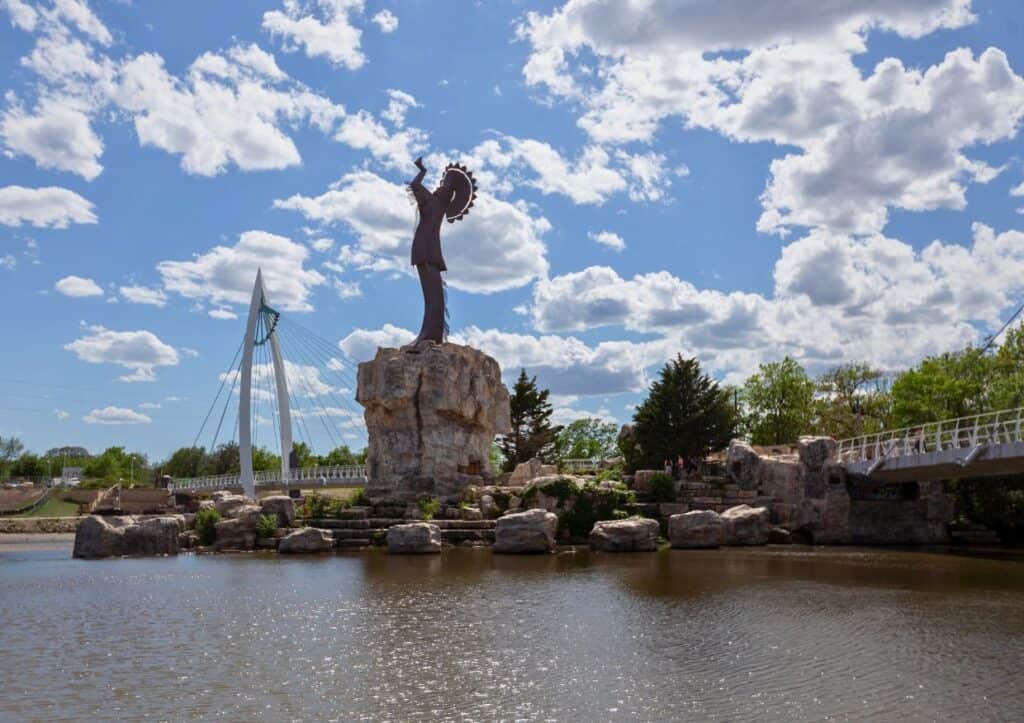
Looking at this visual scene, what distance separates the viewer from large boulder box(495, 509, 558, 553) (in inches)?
1171

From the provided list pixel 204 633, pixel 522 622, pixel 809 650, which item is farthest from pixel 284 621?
pixel 809 650

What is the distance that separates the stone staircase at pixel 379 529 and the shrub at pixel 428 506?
71cm

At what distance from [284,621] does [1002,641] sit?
12.1m

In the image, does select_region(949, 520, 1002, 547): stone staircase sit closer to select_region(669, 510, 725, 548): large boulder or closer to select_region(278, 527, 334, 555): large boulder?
select_region(669, 510, 725, 548): large boulder

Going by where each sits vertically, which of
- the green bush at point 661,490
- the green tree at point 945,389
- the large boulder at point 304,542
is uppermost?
the green tree at point 945,389

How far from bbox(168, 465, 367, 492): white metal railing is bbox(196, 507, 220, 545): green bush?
21.0 m

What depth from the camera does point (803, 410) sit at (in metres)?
60.0

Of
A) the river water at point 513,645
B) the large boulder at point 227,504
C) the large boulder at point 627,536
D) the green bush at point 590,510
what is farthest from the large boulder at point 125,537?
the large boulder at point 627,536

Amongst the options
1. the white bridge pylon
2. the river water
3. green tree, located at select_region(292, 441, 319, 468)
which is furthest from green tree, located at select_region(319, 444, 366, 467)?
the river water

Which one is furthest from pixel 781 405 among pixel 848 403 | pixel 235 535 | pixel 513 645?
pixel 513 645

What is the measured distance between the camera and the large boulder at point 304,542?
30.5 meters

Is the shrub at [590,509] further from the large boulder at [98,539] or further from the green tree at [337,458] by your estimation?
the green tree at [337,458]

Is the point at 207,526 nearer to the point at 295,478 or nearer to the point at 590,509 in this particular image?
the point at 590,509

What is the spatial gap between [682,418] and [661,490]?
9.12 m
